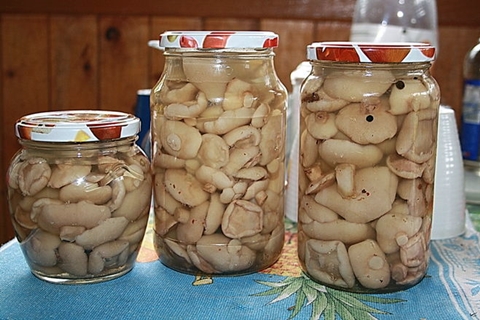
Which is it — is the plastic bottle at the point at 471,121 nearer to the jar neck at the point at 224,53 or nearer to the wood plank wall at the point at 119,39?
the wood plank wall at the point at 119,39

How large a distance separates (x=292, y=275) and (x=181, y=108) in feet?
0.69

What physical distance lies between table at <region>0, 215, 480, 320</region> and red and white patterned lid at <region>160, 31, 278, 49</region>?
0.24 m

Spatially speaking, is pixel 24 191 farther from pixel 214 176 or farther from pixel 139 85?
pixel 139 85

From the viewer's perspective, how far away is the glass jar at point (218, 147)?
0.66m

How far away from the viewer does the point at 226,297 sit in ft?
2.09

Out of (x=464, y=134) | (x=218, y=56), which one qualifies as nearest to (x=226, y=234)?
(x=218, y=56)

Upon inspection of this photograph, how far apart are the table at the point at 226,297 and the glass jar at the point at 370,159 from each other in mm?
29

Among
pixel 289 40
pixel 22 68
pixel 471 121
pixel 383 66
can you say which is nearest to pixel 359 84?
pixel 383 66

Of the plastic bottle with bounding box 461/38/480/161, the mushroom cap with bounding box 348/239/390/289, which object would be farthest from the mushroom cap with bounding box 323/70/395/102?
the plastic bottle with bounding box 461/38/480/161

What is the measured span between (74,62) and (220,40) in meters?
0.99

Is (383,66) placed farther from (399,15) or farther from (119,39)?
(119,39)

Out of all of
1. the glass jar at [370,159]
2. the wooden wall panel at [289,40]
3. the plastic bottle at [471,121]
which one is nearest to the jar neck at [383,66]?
the glass jar at [370,159]

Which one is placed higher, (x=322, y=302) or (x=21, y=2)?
(x=21, y=2)

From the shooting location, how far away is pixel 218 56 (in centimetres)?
67
